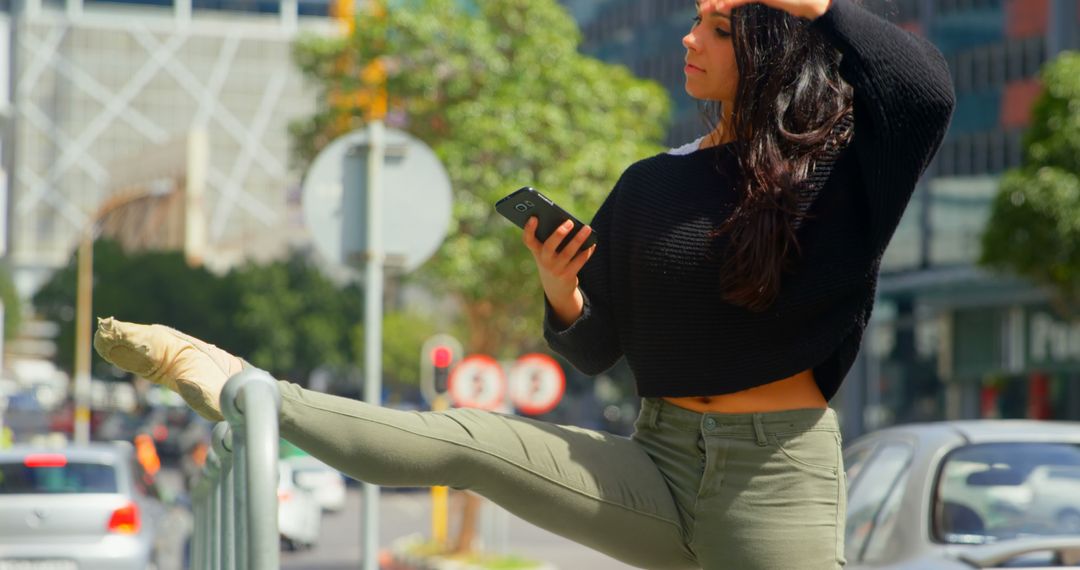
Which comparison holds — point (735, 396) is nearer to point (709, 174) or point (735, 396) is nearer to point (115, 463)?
point (709, 174)

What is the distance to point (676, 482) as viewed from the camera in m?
2.69

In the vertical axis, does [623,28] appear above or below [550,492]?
above

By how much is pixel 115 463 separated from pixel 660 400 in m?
10.7

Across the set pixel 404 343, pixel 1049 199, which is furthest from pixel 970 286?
pixel 404 343

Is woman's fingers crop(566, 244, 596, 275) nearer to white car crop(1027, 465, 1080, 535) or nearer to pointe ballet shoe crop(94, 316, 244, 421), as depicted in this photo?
pointe ballet shoe crop(94, 316, 244, 421)

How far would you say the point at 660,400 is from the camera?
109 inches

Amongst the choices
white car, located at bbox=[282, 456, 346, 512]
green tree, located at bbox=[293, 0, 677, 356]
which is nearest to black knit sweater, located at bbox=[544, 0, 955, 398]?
green tree, located at bbox=[293, 0, 677, 356]

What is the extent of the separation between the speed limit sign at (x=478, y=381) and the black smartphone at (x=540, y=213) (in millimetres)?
15186

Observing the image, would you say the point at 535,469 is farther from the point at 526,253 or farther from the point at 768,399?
the point at 526,253

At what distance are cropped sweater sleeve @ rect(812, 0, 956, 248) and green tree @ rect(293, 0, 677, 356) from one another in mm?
18537

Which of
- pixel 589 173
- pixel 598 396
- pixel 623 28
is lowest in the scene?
pixel 598 396

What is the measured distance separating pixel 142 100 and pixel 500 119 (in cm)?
10178

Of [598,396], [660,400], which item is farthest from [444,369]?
[598,396]

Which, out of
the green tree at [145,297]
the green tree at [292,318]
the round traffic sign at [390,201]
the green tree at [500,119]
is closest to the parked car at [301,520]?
the green tree at [500,119]
